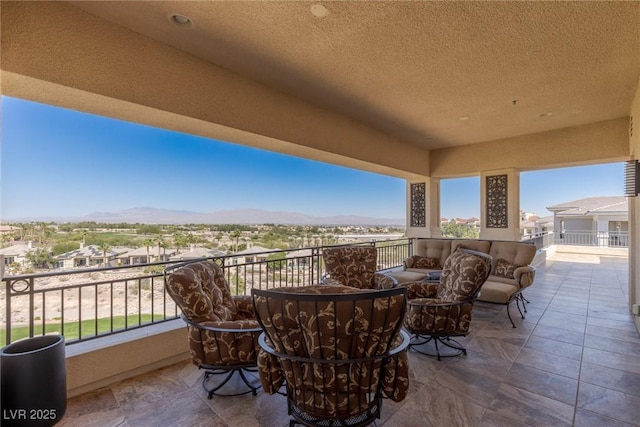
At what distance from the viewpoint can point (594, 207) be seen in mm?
13609

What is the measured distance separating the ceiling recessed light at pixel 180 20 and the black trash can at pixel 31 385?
2.46m

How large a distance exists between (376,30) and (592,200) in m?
19.2

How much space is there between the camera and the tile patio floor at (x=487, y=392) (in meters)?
1.92

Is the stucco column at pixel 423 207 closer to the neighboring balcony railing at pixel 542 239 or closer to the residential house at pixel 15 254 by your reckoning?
the neighboring balcony railing at pixel 542 239

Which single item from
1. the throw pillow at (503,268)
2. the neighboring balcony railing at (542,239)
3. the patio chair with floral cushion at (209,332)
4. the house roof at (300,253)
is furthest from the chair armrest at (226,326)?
the neighboring balcony railing at (542,239)

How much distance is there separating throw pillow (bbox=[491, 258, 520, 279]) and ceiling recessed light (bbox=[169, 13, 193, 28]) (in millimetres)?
5064

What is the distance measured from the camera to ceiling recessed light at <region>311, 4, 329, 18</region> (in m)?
2.05

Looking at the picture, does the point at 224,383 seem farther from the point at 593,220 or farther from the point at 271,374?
the point at 593,220

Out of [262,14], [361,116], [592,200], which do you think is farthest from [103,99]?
[592,200]

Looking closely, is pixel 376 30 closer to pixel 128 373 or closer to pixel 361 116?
pixel 361 116

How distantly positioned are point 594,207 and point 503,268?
13.8 m

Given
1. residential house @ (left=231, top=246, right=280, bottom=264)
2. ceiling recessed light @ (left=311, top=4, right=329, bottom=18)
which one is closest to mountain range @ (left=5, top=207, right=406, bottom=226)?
residential house @ (left=231, top=246, right=280, bottom=264)

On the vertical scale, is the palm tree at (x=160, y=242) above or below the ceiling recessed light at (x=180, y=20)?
below

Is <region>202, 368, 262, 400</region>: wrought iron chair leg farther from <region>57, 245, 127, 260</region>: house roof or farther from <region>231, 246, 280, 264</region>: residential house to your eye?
<region>57, 245, 127, 260</region>: house roof
